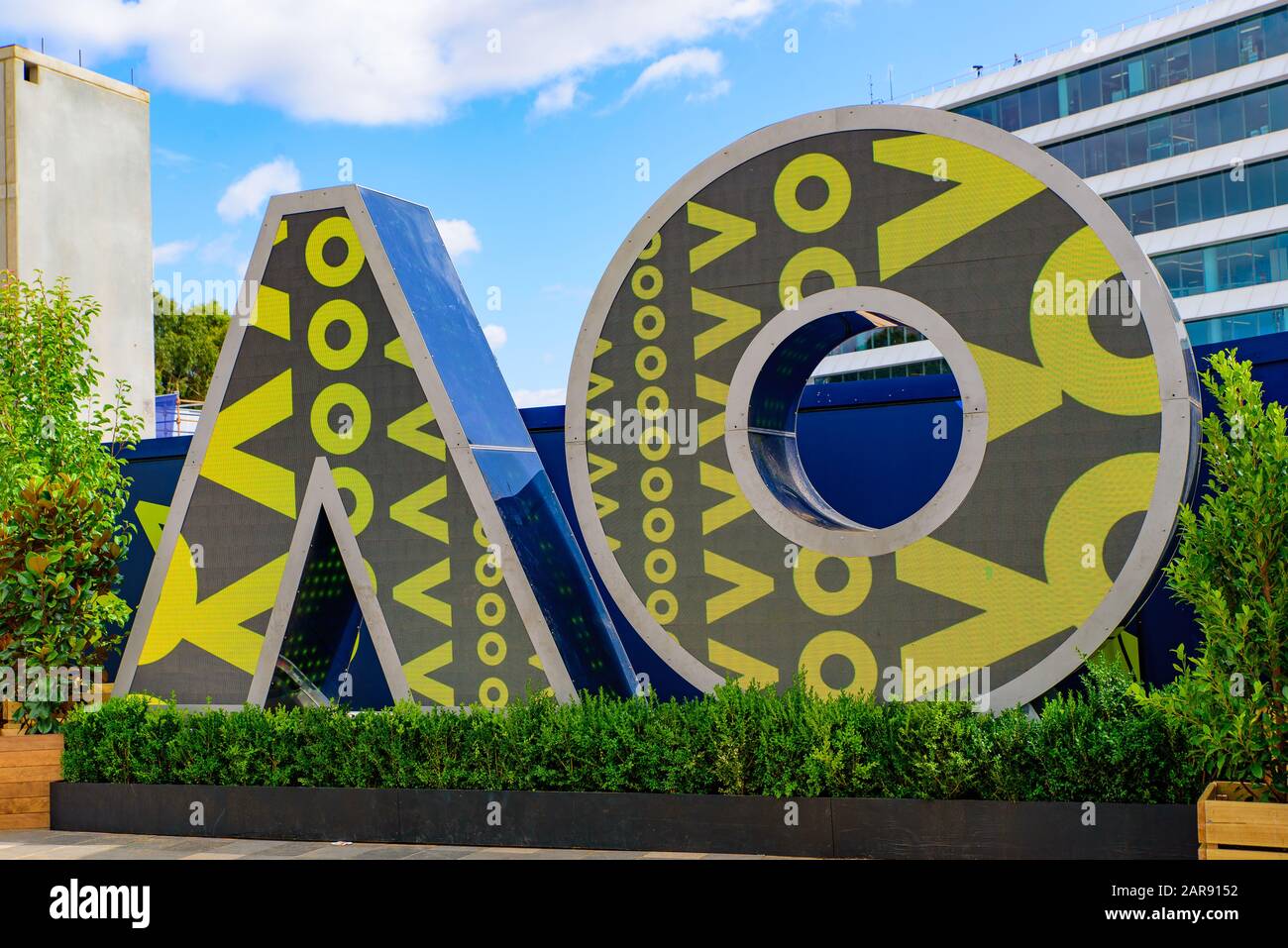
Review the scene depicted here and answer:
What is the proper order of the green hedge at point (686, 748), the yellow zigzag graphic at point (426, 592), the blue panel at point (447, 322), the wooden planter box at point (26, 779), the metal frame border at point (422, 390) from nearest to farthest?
1. the green hedge at point (686, 748)
2. the metal frame border at point (422, 390)
3. the yellow zigzag graphic at point (426, 592)
4. the wooden planter box at point (26, 779)
5. the blue panel at point (447, 322)

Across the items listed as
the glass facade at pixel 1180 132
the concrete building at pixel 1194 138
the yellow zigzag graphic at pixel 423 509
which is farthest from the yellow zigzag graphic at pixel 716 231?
the glass facade at pixel 1180 132

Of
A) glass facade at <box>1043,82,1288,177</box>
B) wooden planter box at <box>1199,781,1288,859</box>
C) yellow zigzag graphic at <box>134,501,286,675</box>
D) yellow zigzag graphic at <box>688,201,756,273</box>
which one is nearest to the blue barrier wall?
yellow zigzag graphic at <box>688,201,756,273</box>

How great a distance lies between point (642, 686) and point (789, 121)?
611 cm

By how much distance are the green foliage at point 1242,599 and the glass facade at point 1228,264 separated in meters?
60.3

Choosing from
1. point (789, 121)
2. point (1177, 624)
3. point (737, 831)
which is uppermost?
point (789, 121)

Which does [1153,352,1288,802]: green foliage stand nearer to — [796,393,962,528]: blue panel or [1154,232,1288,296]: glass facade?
[796,393,962,528]: blue panel

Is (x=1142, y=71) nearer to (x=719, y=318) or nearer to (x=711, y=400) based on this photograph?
(x=719, y=318)

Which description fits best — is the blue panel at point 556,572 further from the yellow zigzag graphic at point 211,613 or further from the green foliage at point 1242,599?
the green foliage at point 1242,599

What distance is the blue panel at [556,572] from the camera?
11055 millimetres

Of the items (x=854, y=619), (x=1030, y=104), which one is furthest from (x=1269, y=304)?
(x=854, y=619)

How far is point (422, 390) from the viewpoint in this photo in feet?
37.1

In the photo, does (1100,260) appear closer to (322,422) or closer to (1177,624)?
(1177,624)

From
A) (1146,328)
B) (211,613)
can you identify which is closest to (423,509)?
(211,613)

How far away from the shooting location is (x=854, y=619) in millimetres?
9930
